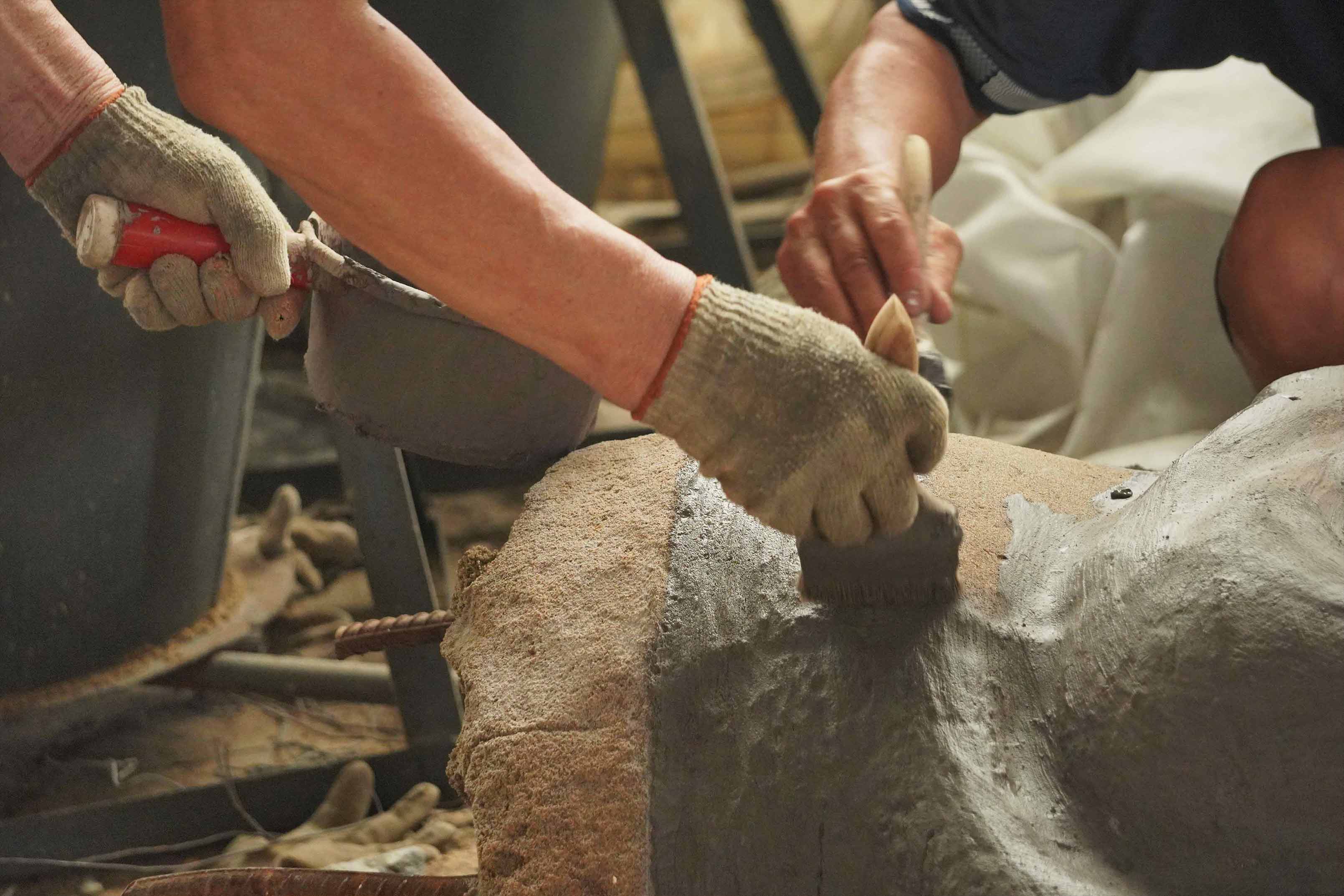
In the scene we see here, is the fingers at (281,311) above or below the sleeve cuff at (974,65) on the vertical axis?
below

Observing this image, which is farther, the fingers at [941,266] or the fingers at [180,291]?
the fingers at [941,266]

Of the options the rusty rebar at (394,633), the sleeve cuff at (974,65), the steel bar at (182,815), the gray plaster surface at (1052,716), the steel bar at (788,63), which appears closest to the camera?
the gray plaster surface at (1052,716)

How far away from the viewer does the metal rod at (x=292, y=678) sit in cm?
194

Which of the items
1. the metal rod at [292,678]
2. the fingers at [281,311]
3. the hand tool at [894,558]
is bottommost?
the metal rod at [292,678]

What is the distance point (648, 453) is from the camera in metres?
1.22

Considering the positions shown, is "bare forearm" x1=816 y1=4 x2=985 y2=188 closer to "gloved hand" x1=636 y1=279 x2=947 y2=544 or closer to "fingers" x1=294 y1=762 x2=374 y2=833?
"gloved hand" x1=636 y1=279 x2=947 y2=544

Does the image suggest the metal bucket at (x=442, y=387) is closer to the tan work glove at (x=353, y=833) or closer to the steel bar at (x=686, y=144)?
the tan work glove at (x=353, y=833)

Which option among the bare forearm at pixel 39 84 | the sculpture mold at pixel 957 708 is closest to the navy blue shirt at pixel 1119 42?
the sculpture mold at pixel 957 708

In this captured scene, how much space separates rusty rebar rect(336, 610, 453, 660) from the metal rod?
2.38 ft

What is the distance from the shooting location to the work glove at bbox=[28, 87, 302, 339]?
102cm

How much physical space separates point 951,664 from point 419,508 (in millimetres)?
1584

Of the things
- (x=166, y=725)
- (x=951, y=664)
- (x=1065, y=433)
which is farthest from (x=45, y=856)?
(x=1065, y=433)

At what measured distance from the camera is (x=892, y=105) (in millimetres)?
1749

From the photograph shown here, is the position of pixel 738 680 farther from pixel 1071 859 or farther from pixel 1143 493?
pixel 1143 493
